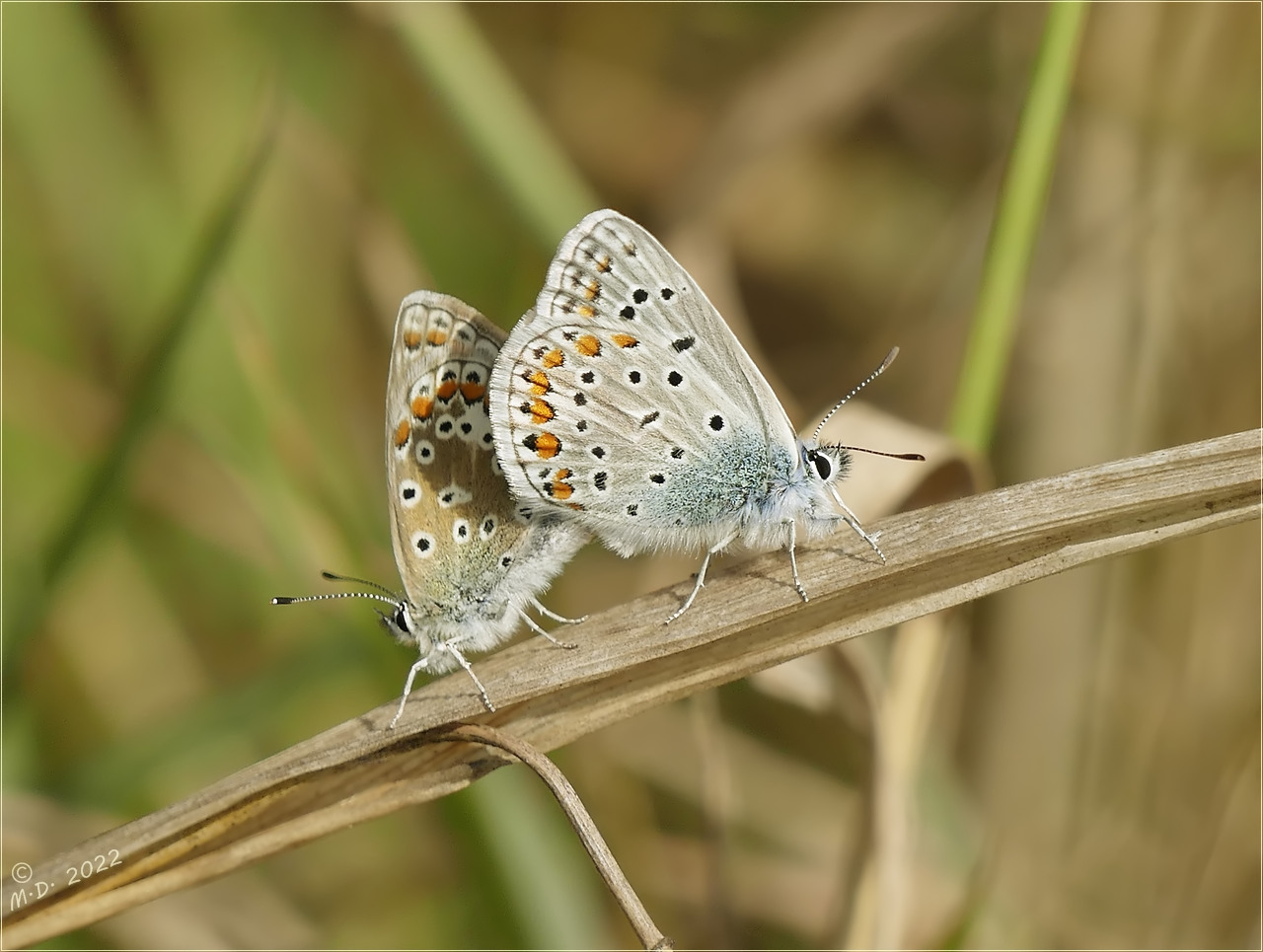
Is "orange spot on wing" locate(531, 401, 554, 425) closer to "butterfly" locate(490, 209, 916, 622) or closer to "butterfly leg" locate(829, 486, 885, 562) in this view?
"butterfly" locate(490, 209, 916, 622)

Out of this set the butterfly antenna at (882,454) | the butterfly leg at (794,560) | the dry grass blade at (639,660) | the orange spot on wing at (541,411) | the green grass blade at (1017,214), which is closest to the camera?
the dry grass blade at (639,660)

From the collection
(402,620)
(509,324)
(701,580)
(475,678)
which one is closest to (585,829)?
(475,678)

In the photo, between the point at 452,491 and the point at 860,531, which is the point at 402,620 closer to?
the point at 452,491

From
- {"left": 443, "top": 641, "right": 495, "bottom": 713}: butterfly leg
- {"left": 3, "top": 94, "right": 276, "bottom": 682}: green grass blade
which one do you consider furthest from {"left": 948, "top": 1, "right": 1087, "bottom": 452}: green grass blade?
{"left": 3, "top": 94, "right": 276, "bottom": 682}: green grass blade

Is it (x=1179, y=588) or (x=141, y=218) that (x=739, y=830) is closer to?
(x=1179, y=588)

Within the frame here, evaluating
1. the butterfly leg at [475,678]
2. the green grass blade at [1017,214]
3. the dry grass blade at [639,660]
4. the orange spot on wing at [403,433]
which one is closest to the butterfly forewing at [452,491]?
the orange spot on wing at [403,433]

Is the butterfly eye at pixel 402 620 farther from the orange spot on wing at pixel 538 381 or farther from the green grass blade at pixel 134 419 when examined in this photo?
the green grass blade at pixel 134 419
